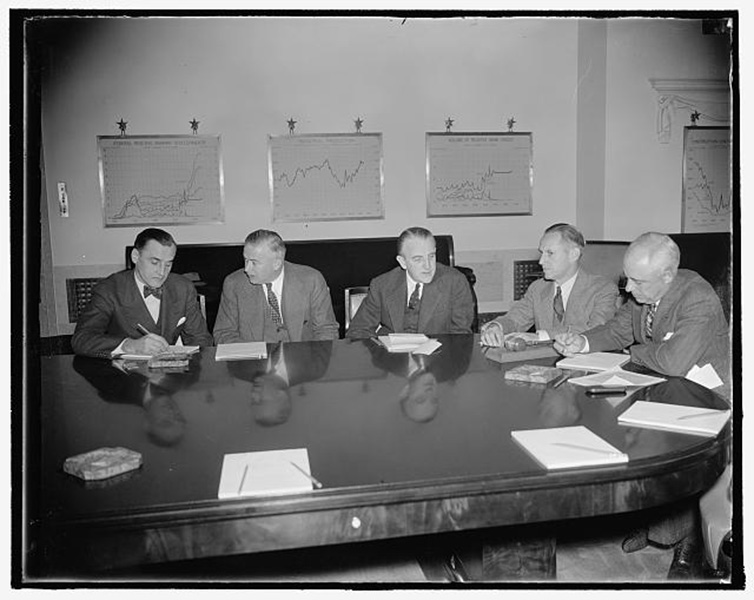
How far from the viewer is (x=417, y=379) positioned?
7.34 feet

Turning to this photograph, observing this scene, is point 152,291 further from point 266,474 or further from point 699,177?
point 699,177

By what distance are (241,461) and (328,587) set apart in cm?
34

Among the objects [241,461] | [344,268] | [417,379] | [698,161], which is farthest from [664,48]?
[241,461]

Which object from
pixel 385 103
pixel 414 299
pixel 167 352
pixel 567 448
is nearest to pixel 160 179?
pixel 385 103

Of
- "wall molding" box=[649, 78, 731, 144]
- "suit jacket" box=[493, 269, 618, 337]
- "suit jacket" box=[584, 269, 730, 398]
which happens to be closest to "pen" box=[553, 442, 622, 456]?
"suit jacket" box=[584, 269, 730, 398]

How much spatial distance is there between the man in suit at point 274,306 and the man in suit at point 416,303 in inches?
8.5

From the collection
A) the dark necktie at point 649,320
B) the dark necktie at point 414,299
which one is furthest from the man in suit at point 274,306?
the dark necktie at point 649,320

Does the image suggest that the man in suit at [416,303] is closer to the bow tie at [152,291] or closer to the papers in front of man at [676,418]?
the bow tie at [152,291]

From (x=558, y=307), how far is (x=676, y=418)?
1617 millimetres

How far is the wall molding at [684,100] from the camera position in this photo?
523 centimetres

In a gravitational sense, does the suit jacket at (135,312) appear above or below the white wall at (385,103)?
below

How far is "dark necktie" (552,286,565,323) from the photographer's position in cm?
331

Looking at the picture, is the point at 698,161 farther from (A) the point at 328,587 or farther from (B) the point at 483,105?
(A) the point at 328,587

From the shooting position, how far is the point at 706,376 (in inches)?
89.0
